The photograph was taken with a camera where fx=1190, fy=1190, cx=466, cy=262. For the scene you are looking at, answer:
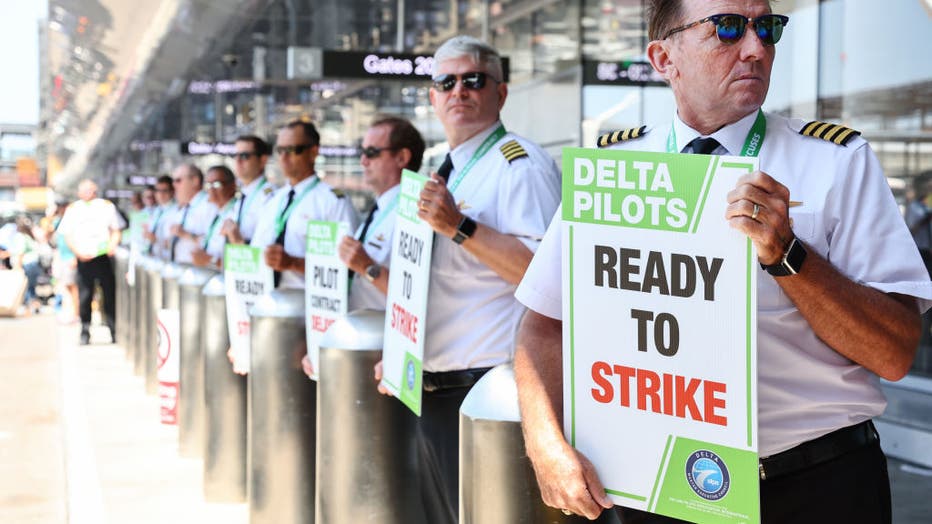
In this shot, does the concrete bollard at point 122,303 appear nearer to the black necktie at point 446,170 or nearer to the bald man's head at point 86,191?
the bald man's head at point 86,191

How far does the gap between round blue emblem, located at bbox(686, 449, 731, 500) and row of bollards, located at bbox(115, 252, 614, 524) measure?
1.92 ft

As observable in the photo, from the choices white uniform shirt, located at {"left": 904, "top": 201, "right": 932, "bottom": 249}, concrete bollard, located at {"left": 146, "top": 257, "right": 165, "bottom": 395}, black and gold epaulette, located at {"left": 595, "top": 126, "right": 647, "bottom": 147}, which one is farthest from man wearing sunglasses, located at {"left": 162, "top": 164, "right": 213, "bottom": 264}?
black and gold epaulette, located at {"left": 595, "top": 126, "right": 647, "bottom": 147}

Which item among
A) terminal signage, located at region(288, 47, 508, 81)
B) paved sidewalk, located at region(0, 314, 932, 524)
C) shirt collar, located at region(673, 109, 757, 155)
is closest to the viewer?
shirt collar, located at region(673, 109, 757, 155)

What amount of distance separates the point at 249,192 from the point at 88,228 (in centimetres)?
747

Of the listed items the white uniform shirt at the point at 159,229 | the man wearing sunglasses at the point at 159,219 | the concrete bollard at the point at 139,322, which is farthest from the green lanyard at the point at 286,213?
the man wearing sunglasses at the point at 159,219

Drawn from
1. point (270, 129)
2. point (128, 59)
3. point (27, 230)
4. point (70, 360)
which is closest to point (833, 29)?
point (70, 360)

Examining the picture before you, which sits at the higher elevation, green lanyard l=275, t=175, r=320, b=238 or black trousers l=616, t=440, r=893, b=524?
green lanyard l=275, t=175, r=320, b=238

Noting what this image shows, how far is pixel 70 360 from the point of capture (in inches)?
480

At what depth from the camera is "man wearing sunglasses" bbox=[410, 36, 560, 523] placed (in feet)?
11.3

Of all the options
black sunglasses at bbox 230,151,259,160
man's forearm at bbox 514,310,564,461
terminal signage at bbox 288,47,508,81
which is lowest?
man's forearm at bbox 514,310,564,461

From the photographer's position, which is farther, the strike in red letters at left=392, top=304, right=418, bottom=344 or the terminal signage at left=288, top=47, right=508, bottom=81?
the terminal signage at left=288, top=47, right=508, bottom=81

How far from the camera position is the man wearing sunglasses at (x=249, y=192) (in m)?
6.36

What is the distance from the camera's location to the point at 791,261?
69.4 inches

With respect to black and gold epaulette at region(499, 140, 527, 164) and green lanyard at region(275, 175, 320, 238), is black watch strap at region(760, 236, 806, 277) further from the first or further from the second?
green lanyard at region(275, 175, 320, 238)
